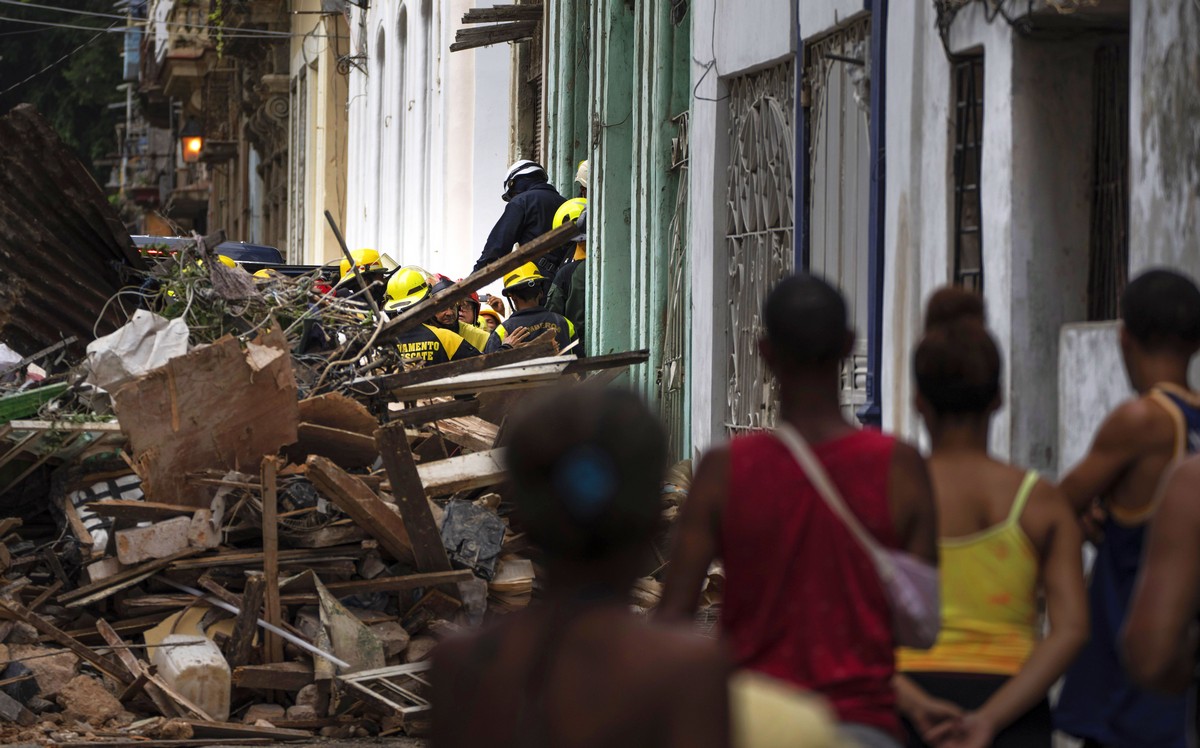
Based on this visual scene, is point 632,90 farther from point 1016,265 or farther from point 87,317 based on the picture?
point 1016,265

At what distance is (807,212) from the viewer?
8.87 meters

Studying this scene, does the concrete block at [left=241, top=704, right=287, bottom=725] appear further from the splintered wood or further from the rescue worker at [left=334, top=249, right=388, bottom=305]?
the rescue worker at [left=334, top=249, right=388, bottom=305]

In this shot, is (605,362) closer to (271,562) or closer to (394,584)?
(394,584)

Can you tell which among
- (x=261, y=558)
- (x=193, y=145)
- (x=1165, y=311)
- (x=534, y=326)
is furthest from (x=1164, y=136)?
(x=193, y=145)

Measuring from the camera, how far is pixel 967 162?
6.94m

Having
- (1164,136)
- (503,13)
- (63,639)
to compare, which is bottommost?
(63,639)

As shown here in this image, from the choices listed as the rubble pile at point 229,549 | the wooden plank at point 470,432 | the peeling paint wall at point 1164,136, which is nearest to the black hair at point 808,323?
the peeling paint wall at point 1164,136

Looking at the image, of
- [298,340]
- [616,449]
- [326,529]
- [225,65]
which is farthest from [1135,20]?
[225,65]

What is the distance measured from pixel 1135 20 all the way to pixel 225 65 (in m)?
37.1

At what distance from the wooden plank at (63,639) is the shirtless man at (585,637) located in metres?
6.44

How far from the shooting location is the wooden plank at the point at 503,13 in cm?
1705

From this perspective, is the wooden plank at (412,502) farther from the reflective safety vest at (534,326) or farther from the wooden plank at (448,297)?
the reflective safety vest at (534,326)

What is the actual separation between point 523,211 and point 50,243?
389 cm

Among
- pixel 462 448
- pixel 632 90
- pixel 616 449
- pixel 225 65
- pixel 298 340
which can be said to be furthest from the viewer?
pixel 225 65
